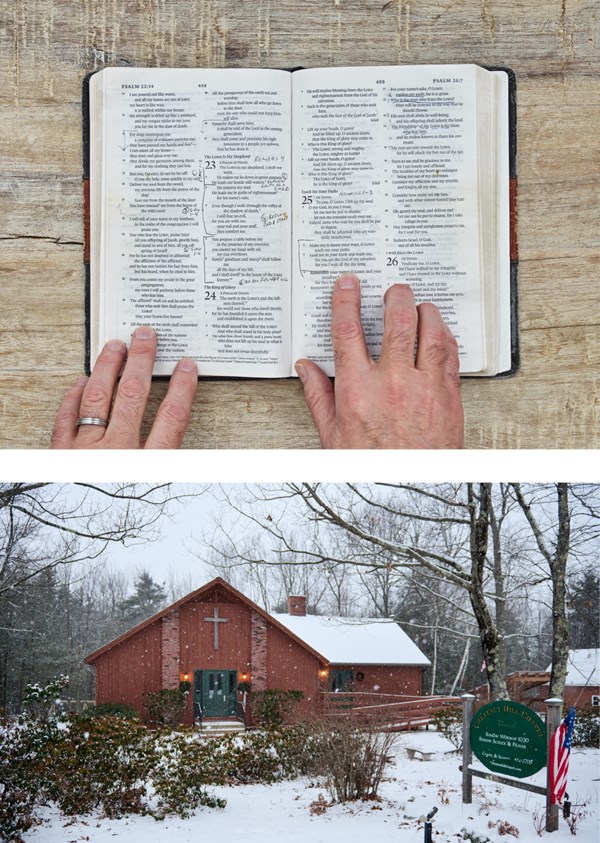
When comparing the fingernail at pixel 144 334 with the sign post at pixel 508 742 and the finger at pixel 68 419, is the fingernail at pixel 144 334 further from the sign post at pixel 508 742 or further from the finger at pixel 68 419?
the sign post at pixel 508 742

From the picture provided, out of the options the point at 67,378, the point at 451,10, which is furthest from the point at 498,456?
the point at 451,10

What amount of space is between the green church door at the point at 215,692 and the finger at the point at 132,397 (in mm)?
890

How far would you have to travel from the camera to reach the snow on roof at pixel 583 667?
1.02 m

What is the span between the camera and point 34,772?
1022 mm

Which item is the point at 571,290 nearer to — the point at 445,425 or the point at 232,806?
the point at 445,425

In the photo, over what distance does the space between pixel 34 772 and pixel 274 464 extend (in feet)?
1.50

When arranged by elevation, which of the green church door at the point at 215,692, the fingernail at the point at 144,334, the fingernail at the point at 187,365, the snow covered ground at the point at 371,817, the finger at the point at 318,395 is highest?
the fingernail at the point at 144,334

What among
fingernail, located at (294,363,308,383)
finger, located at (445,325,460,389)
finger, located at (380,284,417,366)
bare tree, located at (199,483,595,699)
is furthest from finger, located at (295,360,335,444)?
bare tree, located at (199,483,595,699)

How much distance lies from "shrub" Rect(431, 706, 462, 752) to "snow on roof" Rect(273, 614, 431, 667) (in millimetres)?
61

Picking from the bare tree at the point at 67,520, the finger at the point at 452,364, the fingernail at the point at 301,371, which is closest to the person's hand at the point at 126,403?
the fingernail at the point at 301,371

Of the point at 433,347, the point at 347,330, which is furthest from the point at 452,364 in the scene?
the point at 347,330

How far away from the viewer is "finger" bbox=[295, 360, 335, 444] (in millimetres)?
1896

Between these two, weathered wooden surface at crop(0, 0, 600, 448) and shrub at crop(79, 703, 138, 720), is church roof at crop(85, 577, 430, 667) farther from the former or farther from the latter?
weathered wooden surface at crop(0, 0, 600, 448)

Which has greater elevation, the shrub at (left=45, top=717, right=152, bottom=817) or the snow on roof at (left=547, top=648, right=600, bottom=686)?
the snow on roof at (left=547, top=648, right=600, bottom=686)
